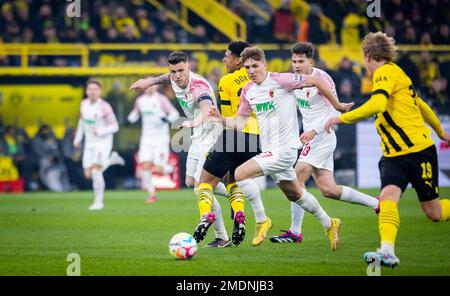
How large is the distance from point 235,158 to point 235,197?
559 mm

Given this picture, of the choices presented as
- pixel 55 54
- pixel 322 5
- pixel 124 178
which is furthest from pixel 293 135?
pixel 322 5

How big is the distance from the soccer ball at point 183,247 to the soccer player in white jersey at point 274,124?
0.96 metres

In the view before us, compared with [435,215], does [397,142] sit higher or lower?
higher

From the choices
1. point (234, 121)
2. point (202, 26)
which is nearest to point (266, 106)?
point (234, 121)

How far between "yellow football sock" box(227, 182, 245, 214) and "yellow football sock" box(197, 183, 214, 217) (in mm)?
438

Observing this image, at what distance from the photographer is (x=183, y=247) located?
9.52 meters

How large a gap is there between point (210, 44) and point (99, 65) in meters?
3.60

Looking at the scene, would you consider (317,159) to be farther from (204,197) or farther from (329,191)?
(204,197)

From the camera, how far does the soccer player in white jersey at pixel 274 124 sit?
10.0m

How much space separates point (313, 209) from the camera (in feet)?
34.1

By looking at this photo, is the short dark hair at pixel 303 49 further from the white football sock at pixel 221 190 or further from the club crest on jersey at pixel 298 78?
the white football sock at pixel 221 190

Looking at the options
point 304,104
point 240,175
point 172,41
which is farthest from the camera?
point 172,41

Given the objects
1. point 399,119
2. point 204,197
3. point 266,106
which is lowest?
point 204,197

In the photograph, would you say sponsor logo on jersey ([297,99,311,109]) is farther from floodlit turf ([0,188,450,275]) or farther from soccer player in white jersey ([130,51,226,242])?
floodlit turf ([0,188,450,275])
